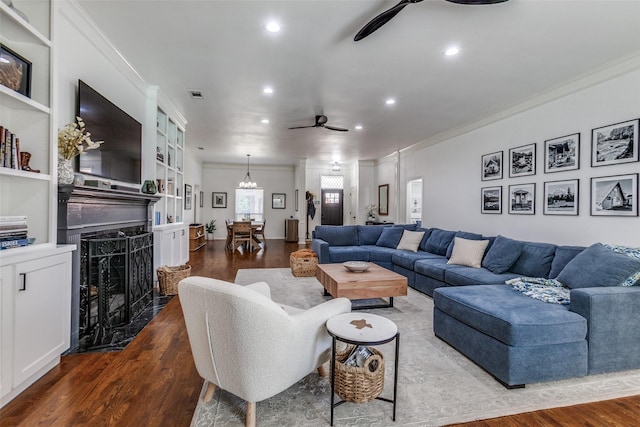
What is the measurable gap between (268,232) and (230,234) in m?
2.79

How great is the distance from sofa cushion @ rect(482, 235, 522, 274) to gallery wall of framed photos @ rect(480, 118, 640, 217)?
764 millimetres

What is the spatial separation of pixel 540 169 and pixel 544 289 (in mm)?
2132

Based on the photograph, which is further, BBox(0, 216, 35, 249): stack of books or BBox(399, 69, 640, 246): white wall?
BBox(399, 69, 640, 246): white wall

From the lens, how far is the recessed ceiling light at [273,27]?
252cm

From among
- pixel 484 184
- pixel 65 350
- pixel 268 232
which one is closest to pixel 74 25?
pixel 65 350

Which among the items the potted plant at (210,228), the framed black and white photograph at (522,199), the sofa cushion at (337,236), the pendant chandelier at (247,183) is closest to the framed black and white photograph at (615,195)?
the framed black and white photograph at (522,199)

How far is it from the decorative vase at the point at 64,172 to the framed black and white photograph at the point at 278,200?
8778 mm

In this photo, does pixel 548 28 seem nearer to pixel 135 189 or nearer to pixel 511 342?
pixel 511 342

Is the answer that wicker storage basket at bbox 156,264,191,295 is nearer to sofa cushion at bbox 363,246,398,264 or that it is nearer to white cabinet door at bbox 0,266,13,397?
white cabinet door at bbox 0,266,13,397

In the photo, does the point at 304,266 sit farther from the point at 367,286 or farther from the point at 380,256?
the point at 367,286

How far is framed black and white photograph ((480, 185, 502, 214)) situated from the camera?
184 inches

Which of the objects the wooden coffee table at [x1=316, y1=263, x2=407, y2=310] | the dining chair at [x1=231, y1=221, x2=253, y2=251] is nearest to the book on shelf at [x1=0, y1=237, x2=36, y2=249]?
the wooden coffee table at [x1=316, y1=263, x2=407, y2=310]

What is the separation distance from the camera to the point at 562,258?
10.0 feet

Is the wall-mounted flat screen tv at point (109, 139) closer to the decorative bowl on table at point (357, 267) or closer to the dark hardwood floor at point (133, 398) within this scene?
the dark hardwood floor at point (133, 398)
